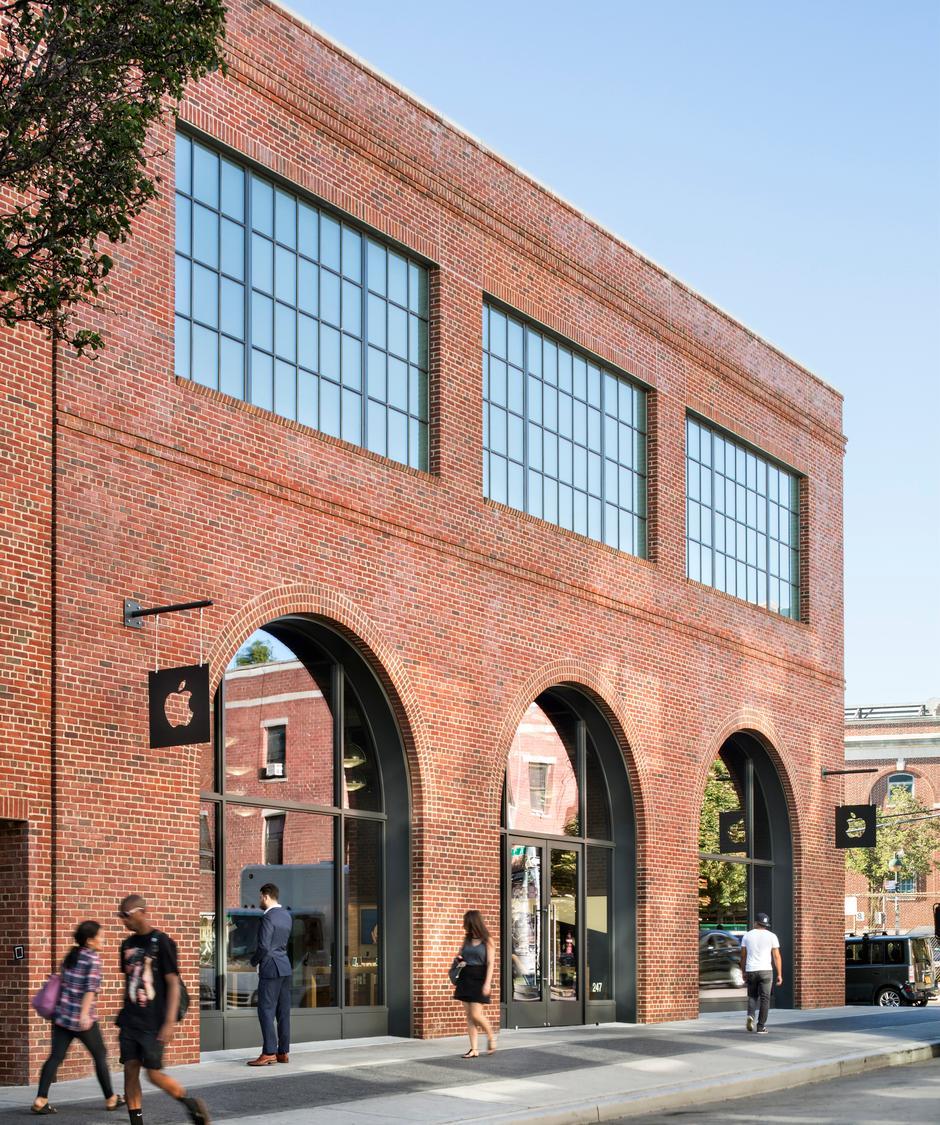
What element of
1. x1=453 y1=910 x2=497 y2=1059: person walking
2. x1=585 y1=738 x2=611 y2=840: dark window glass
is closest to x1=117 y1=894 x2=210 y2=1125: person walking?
x1=453 y1=910 x2=497 y2=1059: person walking

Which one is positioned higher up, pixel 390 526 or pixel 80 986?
pixel 390 526

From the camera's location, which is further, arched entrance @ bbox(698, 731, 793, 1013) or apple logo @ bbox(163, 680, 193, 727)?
arched entrance @ bbox(698, 731, 793, 1013)

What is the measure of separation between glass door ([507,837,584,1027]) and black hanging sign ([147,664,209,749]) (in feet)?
24.0

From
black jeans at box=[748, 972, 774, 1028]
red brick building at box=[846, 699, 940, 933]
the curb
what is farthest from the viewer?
red brick building at box=[846, 699, 940, 933]

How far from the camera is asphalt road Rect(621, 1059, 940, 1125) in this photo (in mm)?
13227

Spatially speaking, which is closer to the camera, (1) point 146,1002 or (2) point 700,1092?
(1) point 146,1002

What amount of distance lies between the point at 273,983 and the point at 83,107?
8.25m

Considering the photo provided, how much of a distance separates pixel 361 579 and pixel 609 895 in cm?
747

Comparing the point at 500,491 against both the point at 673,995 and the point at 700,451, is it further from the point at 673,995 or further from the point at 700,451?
the point at 673,995

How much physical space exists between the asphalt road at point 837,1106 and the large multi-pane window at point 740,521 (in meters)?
11.1

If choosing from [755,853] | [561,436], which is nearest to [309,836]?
[561,436]

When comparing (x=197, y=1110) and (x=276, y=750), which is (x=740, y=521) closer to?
(x=276, y=750)

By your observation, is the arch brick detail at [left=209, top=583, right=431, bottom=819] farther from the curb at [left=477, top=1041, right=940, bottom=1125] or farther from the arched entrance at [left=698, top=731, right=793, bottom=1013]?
the arched entrance at [left=698, top=731, right=793, bottom=1013]

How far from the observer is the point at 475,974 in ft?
55.3
